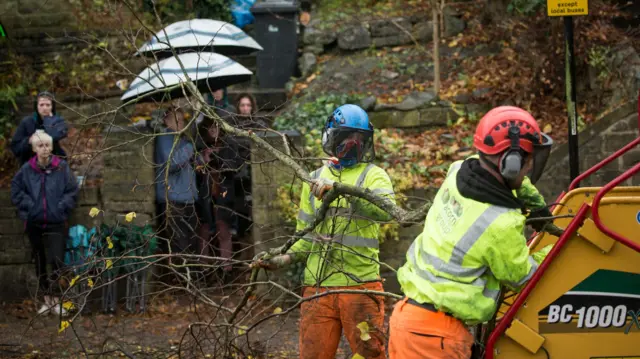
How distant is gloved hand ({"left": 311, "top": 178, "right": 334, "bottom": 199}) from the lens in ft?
19.2

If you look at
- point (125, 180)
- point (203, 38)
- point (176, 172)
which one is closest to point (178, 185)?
point (176, 172)

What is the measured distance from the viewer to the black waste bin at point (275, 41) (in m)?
13.0

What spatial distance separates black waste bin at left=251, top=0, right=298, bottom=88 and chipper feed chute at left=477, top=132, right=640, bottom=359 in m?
8.61

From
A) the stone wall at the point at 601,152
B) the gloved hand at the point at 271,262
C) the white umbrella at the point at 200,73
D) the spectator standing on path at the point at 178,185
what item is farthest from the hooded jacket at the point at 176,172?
the stone wall at the point at 601,152

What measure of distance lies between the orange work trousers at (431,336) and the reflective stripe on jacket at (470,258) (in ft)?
0.22

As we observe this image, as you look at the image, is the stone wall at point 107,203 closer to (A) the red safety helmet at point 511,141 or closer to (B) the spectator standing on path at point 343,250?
(B) the spectator standing on path at point 343,250

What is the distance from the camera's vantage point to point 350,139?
6.31 m

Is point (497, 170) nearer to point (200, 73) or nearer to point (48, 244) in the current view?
point (200, 73)

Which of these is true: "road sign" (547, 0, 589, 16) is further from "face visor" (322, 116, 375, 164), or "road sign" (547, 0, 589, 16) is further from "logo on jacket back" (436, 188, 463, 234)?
"logo on jacket back" (436, 188, 463, 234)

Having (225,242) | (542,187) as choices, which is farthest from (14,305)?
(542,187)

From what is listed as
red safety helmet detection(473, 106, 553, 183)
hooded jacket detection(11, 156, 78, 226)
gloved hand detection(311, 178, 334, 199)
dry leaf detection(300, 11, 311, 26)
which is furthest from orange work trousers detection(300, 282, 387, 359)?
dry leaf detection(300, 11, 311, 26)

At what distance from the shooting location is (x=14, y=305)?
33.9 feet

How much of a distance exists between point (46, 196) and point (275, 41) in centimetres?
444

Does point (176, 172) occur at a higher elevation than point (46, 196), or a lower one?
higher
